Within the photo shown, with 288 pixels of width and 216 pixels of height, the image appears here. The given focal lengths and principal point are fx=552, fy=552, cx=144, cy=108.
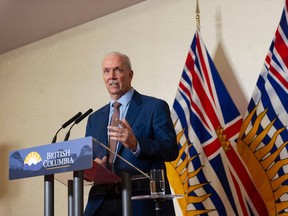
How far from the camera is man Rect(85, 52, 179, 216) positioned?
251cm

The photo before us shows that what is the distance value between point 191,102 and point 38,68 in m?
2.17

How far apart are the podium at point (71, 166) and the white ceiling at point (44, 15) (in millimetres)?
2803

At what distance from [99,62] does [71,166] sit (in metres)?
3.06

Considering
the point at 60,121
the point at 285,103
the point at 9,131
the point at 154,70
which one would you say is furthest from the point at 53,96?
the point at 285,103

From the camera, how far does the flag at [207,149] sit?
12.1 ft

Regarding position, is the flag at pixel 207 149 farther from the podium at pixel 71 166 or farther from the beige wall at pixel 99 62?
the podium at pixel 71 166

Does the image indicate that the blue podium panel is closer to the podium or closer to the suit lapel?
the podium

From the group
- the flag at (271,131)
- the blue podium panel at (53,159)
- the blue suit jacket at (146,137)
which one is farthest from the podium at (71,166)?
the flag at (271,131)

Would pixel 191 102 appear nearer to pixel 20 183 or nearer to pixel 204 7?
pixel 204 7

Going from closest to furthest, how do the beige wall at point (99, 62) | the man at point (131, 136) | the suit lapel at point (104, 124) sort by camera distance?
1. the man at point (131, 136)
2. the suit lapel at point (104, 124)
3. the beige wall at point (99, 62)

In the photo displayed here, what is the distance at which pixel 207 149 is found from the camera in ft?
12.6

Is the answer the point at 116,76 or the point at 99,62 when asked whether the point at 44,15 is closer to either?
the point at 99,62

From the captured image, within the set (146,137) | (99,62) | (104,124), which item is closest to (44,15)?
(99,62)

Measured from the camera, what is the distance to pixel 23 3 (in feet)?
15.9
